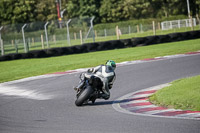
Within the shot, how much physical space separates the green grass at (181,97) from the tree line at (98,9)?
182 feet

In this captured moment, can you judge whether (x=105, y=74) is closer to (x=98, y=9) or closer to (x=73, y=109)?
(x=73, y=109)

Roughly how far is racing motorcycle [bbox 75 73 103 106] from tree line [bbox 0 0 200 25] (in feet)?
185

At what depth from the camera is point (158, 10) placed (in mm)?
71250

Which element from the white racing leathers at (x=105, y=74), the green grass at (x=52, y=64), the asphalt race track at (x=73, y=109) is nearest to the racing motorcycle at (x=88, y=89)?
the white racing leathers at (x=105, y=74)

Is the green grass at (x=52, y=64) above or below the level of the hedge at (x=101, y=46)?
below

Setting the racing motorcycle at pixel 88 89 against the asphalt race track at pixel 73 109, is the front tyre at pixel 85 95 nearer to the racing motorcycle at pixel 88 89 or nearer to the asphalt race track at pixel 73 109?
the racing motorcycle at pixel 88 89

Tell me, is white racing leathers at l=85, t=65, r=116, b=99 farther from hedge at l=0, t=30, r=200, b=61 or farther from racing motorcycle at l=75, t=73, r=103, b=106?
hedge at l=0, t=30, r=200, b=61

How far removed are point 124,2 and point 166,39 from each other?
37.1 meters

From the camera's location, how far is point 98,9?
67375mm

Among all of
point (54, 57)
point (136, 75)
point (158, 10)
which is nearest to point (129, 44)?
point (54, 57)

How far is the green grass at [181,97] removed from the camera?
8664 millimetres

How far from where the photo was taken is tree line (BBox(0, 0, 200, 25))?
213 feet

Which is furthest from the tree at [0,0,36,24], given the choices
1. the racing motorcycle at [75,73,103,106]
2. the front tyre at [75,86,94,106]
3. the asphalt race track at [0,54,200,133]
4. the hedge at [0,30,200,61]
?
the front tyre at [75,86,94,106]

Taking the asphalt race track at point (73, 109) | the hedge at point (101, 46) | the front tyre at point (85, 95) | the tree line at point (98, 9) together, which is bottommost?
the asphalt race track at point (73, 109)
